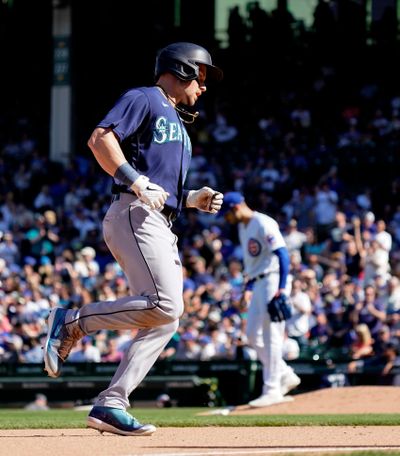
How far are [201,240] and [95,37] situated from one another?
397 inches

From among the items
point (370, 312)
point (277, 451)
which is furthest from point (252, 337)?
point (277, 451)

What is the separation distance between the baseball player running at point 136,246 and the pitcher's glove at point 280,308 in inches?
170

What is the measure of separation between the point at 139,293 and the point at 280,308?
179 inches

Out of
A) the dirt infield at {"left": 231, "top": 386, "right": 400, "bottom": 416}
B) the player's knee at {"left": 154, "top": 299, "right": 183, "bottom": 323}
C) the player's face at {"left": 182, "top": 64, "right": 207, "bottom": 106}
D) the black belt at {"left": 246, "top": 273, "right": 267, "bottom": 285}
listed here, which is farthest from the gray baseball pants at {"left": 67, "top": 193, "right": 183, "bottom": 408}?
the black belt at {"left": 246, "top": 273, "right": 267, "bottom": 285}

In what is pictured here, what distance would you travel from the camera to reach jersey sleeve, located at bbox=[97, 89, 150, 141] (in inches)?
248

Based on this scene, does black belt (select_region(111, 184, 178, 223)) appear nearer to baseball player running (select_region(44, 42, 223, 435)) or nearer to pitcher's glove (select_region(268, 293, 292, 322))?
baseball player running (select_region(44, 42, 223, 435))

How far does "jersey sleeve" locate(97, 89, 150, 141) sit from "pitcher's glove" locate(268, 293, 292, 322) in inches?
183

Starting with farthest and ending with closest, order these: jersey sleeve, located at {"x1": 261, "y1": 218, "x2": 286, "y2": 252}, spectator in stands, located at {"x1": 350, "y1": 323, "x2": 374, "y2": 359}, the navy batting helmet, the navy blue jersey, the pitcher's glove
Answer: spectator in stands, located at {"x1": 350, "y1": 323, "x2": 374, "y2": 359}
jersey sleeve, located at {"x1": 261, "y1": 218, "x2": 286, "y2": 252}
the pitcher's glove
the navy batting helmet
the navy blue jersey

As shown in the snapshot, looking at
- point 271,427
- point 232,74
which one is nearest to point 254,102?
point 232,74

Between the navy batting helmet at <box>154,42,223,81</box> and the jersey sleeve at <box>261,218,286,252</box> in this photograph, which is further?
the jersey sleeve at <box>261,218,286,252</box>

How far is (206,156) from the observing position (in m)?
23.5

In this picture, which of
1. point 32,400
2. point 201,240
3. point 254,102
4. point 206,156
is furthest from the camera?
point 254,102

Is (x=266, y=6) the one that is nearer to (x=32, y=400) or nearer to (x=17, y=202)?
(x=17, y=202)

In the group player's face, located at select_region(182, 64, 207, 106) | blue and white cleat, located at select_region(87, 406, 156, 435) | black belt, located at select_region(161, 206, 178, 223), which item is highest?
player's face, located at select_region(182, 64, 207, 106)
